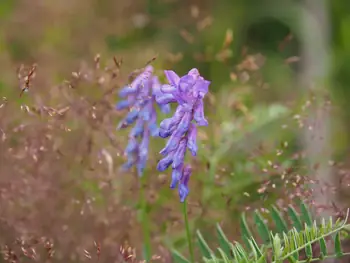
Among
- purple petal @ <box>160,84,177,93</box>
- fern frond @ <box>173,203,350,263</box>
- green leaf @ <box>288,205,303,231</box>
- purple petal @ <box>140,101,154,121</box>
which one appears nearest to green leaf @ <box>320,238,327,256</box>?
fern frond @ <box>173,203,350,263</box>

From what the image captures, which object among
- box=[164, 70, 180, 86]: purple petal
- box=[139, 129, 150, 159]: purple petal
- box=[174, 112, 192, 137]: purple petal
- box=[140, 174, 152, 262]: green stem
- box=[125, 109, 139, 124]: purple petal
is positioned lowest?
box=[140, 174, 152, 262]: green stem

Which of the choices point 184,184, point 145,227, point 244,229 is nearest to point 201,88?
point 184,184

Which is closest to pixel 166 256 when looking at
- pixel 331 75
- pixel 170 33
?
pixel 331 75

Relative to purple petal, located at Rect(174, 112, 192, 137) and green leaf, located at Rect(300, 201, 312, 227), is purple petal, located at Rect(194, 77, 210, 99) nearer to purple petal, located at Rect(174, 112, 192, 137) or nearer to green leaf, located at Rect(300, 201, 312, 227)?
purple petal, located at Rect(174, 112, 192, 137)

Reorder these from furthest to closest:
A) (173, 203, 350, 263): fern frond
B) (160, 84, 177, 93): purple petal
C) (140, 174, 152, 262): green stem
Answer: (140, 174, 152, 262): green stem, (160, 84, 177, 93): purple petal, (173, 203, 350, 263): fern frond

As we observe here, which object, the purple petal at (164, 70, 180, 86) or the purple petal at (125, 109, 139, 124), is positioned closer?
the purple petal at (164, 70, 180, 86)

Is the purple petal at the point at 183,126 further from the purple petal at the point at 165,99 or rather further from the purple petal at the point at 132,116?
the purple petal at the point at 132,116

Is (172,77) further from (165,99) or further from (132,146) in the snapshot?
(132,146)

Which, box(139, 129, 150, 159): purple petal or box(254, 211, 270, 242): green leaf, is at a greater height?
box(139, 129, 150, 159): purple petal

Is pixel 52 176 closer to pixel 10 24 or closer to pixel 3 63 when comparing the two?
pixel 3 63

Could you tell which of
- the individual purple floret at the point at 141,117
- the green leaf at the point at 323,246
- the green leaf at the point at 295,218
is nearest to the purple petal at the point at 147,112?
the individual purple floret at the point at 141,117

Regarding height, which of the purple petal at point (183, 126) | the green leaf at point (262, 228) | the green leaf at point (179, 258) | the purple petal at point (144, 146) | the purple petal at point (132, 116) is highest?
the purple petal at point (132, 116)
